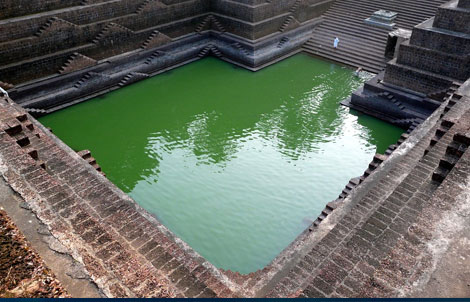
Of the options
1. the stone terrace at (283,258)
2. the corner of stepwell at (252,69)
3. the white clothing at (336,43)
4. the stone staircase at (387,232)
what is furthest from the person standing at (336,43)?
the stone terrace at (283,258)

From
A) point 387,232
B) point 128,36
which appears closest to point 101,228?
point 387,232

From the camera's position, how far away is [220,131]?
978 centimetres

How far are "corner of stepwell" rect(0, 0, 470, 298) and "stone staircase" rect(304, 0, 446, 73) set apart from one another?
2.8 inches

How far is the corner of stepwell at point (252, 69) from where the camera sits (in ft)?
9.73

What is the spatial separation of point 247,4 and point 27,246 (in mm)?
12401

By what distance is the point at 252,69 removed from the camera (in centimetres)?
1289

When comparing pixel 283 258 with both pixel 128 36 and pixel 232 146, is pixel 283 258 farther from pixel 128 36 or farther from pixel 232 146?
pixel 128 36

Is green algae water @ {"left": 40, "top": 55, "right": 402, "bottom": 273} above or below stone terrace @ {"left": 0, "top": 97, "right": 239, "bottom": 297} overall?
below

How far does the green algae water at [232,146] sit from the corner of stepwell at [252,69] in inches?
27.8

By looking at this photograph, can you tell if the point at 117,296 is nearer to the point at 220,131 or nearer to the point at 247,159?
the point at 247,159

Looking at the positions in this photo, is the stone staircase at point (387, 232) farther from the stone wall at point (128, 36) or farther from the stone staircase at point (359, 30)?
the stone wall at point (128, 36)

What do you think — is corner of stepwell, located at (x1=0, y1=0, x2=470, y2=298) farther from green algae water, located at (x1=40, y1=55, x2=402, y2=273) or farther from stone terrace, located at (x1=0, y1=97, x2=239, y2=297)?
green algae water, located at (x1=40, y1=55, x2=402, y2=273)

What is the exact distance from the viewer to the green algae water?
6957mm

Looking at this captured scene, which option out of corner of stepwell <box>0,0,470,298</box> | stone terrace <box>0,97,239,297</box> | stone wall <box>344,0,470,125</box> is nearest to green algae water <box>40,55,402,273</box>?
stone wall <box>344,0,470,125</box>
